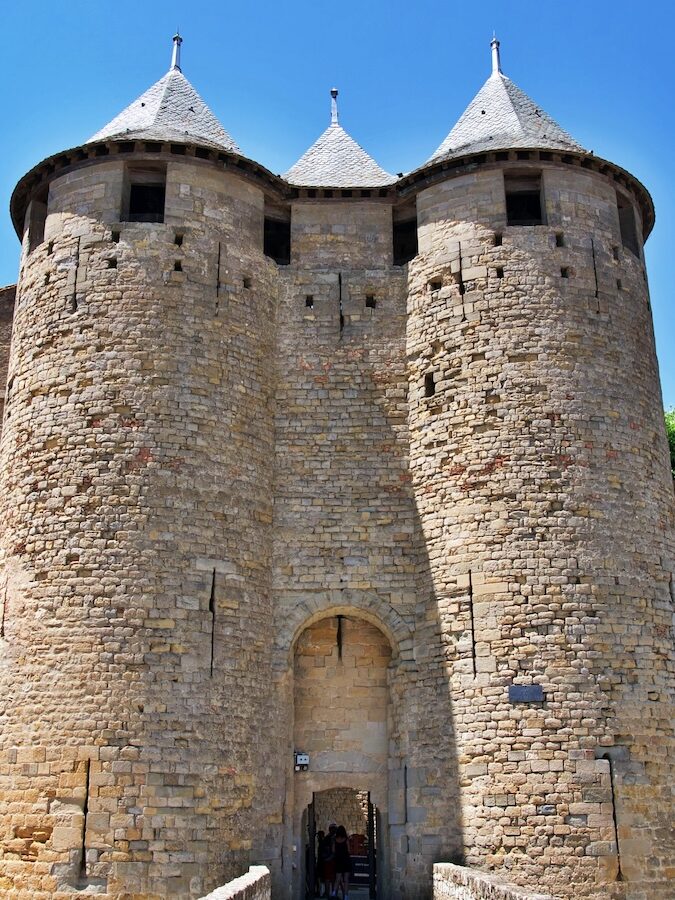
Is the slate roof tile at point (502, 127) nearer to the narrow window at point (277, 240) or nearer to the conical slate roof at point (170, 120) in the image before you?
the narrow window at point (277, 240)

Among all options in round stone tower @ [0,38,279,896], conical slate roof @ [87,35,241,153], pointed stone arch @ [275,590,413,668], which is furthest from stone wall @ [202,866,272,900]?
conical slate roof @ [87,35,241,153]

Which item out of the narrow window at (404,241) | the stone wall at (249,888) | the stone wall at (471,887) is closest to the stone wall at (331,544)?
the stone wall at (471,887)

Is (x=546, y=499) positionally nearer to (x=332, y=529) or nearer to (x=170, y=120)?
(x=332, y=529)

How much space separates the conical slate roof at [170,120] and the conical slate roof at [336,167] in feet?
4.64

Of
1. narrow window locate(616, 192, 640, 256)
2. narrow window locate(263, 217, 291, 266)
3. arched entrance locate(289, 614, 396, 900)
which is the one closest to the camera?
arched entrance locate(289, 614, 396, 900)

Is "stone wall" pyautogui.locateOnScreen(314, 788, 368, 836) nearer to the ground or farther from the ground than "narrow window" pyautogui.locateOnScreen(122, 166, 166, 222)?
nearer to the ground

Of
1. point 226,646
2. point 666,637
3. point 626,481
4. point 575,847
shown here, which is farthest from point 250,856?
point 626,481

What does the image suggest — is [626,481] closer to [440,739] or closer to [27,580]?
[440,739]

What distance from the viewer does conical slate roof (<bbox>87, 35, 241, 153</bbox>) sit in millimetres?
15414

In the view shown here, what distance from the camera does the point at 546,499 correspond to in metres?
13.7

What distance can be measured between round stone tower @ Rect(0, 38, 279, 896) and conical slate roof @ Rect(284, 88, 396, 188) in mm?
1153

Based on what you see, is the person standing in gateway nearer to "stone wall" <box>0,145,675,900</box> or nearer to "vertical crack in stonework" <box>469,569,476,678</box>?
"stone wall" <box>0,145,675,900</box>

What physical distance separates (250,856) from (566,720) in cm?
445

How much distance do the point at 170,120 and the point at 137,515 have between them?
6792mm
